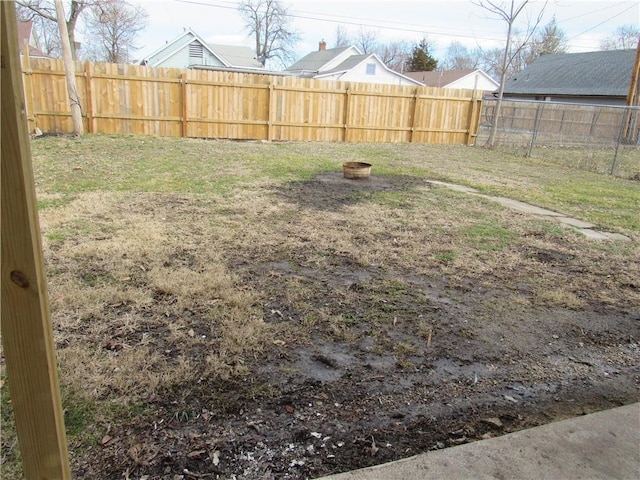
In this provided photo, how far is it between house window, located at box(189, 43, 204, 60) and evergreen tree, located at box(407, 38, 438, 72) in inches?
1027

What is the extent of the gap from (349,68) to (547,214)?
3030 centimetres

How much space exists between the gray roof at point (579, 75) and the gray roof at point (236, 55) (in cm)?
1767

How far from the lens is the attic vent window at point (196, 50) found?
28875mm

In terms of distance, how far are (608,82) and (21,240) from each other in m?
30.6

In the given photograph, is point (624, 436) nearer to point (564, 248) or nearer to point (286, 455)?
point (286, 455)

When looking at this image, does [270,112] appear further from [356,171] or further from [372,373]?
[372,373]

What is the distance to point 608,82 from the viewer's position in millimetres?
25297

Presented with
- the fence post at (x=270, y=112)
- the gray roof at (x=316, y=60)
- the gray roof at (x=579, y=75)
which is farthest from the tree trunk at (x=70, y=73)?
the gray roof at (x=316, y=60)

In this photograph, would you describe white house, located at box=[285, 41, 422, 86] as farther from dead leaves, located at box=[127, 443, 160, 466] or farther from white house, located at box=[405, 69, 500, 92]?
dead leaves, located at box=[127, 443, 160, 466]

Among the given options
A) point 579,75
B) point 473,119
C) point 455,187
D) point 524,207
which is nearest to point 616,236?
point 524,207

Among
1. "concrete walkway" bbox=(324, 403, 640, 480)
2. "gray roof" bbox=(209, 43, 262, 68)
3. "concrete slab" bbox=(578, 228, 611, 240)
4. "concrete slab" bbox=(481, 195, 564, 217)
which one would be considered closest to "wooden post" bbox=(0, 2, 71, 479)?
"concrete walkway" bbox=(324, 403, 640, 480)

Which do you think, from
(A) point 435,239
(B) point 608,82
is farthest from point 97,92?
(B) point 608,82

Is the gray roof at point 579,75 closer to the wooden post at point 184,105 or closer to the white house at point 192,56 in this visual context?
the white house at point 192,56

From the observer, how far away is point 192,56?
29.1 meters
